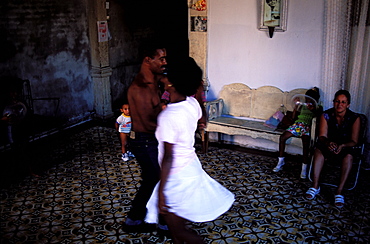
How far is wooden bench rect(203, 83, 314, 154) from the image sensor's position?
19.3 ft

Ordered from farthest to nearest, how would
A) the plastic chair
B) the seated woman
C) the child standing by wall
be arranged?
the child standing by wall
the plastic chair
the seated woman

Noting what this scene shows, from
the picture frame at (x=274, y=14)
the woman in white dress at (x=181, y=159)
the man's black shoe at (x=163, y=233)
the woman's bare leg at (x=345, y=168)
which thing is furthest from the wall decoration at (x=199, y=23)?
the man's black shoe at (x=163, y=233)

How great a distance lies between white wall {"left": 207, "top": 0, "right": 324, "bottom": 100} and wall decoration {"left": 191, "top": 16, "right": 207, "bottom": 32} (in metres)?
0.08

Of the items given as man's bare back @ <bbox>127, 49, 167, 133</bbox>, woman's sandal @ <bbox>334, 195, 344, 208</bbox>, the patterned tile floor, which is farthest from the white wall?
man's bare back @ <bbox>127, 49, 167, 133</bbox>

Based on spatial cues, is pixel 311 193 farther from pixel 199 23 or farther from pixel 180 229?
pixel 199 23

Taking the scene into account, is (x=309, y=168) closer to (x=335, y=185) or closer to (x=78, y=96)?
(x=335, y=185)

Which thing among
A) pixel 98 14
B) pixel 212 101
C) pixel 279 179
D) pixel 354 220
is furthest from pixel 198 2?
pixel 354 220

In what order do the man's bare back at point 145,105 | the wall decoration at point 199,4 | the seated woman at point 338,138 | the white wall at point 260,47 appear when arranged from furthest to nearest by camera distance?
the wall decoration at point 199,4
the white wall at point 260,47
the seated woman at point 338,138
the man's bare back at point 145,105

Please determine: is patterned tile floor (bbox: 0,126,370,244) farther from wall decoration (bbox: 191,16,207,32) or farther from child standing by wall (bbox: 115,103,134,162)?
wall decoration (bbox: 191,16,207,32)

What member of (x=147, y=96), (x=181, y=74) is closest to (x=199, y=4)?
(x=147, y=96)

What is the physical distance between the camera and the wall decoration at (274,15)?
5.67 meters

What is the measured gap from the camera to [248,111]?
6281 mm

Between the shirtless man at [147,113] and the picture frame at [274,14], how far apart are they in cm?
245

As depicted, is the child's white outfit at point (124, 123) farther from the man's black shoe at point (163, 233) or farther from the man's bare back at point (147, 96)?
the man's black shoe at point (163, 233)
